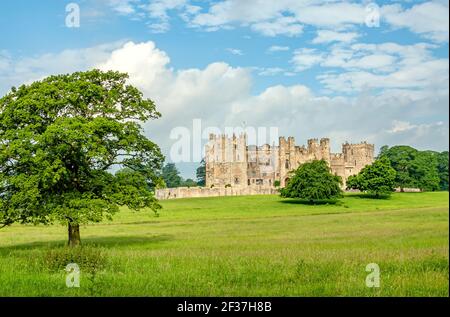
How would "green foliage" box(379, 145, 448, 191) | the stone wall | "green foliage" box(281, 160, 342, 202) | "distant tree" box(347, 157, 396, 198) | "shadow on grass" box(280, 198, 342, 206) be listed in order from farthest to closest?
"green foliage" box(379, 145, 448, 191) → the stone wall → "distant tree" box(347, 157, 396, 198) → "shadow on grass" box(280, 198, 342, 206) → "green foliage" box(281, 160, 342, 202)

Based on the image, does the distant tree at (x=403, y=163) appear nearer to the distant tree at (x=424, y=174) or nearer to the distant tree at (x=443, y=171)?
the distant tree at (x=424, y=174)

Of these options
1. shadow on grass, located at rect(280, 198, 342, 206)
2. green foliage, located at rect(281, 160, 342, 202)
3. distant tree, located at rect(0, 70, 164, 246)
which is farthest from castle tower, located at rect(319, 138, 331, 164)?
distant tree, located at rect(0, 70, 164, 246)

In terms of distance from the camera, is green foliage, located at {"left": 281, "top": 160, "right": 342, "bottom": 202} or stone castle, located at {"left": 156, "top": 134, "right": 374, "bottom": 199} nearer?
green foliage, located at {"left": 281, "top": 160, "right": 342, "bottom": 202}

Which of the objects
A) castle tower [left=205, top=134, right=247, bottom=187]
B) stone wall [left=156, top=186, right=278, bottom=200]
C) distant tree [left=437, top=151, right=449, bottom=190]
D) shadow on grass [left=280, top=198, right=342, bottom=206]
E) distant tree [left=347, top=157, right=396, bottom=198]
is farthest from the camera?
distant tree [left=437, top=151, right=449, bottom=190]

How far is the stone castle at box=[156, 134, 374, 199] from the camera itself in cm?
13988

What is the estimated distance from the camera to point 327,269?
17234 mm

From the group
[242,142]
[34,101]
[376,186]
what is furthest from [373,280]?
[242,142]

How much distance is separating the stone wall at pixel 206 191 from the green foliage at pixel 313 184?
93.8ft

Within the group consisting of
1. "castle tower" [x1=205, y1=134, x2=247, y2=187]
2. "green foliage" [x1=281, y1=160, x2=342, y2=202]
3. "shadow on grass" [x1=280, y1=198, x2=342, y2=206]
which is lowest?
"shadow on grass" [x1=280, y1=198, x2=342, y2=206]

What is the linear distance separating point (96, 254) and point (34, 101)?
12.2 m

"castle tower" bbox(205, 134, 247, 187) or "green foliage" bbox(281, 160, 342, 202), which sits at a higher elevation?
"castle tower" bbox(205, 134, 247, 187)

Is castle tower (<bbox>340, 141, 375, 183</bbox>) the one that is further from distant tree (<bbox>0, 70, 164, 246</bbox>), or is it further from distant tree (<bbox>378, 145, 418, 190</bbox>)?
distant tree (<bbox>0, 70, 164, 246</bbox>)

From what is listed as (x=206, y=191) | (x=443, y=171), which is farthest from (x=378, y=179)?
(x=443, y=171)
